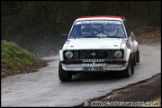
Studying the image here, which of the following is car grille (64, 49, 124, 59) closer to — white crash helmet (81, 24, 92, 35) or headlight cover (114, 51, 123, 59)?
headlight cover (114, 51, 123, 59)

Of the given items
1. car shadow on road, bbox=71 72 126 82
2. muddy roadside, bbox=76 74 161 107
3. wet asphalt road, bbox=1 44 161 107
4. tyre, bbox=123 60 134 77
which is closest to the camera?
muddy roadside, bbox=76 74 161 107

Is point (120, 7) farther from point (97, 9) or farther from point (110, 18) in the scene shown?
point (110, 18)

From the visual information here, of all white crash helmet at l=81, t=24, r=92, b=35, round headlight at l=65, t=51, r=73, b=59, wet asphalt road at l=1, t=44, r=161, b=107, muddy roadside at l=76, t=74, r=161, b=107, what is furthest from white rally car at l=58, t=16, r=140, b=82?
muddy roadside at l=76, t=74, r=161, b=107

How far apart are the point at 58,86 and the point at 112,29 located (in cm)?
264

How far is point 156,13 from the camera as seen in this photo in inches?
1171

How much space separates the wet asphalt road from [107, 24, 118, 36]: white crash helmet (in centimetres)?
122

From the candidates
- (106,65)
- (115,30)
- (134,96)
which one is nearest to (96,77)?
(106,65)

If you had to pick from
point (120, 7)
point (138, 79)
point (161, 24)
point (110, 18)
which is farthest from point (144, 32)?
point (138, 79)

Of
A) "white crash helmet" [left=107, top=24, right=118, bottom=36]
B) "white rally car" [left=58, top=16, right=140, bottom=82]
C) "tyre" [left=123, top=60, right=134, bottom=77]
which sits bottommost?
"tyre" [left=123, top=60, right=134, bottom=77]

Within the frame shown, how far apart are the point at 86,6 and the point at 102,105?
24.7 m

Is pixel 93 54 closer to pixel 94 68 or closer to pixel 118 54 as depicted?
pixel 94 68

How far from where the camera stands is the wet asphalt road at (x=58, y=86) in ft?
30.1

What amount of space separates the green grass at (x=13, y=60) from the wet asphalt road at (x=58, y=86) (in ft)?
4.38

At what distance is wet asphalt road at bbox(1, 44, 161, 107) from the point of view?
9.19 m
